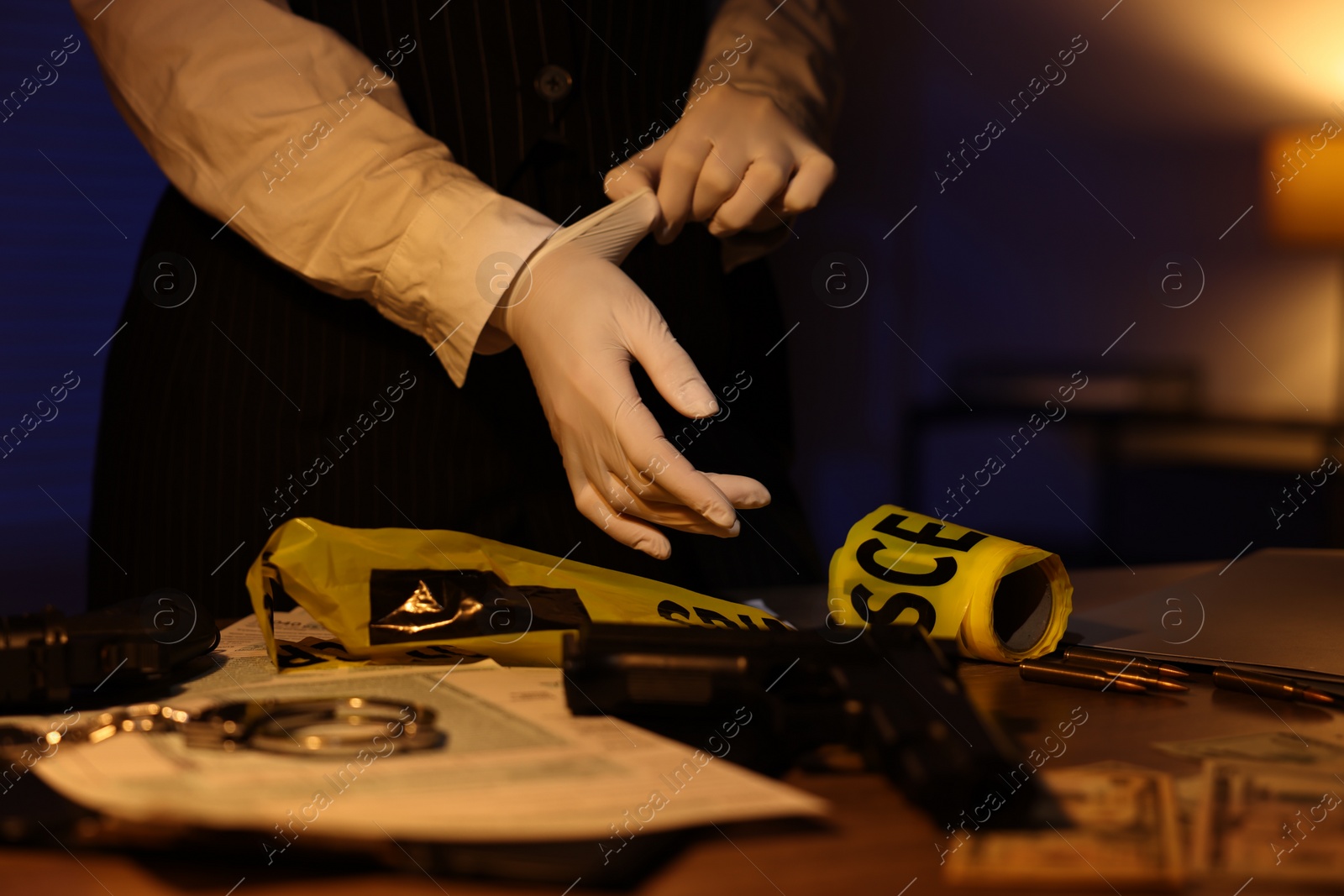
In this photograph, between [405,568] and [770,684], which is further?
[405,568]

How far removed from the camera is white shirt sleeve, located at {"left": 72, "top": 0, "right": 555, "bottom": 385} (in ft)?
2.79

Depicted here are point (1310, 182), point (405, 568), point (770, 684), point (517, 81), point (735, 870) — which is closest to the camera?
point (735, 870)

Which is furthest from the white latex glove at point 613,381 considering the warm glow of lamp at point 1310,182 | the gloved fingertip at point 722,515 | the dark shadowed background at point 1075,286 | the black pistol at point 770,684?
the warm glow of lamp at point 1310,182

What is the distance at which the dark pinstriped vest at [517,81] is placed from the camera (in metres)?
1.02

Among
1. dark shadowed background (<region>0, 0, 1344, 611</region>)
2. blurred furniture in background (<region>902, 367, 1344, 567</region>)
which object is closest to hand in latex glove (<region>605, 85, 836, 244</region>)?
dark shadowed background (<region>0, 0, 1344, 611</region>)

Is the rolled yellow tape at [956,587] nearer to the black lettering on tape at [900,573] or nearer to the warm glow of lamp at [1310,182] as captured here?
the black lettering on tape at [900,573]

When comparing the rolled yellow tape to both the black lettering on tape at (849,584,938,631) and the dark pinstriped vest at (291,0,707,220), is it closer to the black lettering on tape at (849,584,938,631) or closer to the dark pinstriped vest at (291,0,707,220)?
the black lettering on tape at (849,584,938,631)

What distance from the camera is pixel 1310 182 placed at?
9.10ft

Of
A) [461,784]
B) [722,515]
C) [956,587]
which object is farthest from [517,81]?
[461,784]

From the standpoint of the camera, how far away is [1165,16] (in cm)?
326

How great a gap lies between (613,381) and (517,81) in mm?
415

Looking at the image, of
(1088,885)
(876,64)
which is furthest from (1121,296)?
(1088,885)

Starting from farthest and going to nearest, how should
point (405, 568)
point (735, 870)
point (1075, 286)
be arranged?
point (1075, 286) < point (405, 568) < point (735, 870)

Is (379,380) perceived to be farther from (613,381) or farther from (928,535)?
(928,535)
